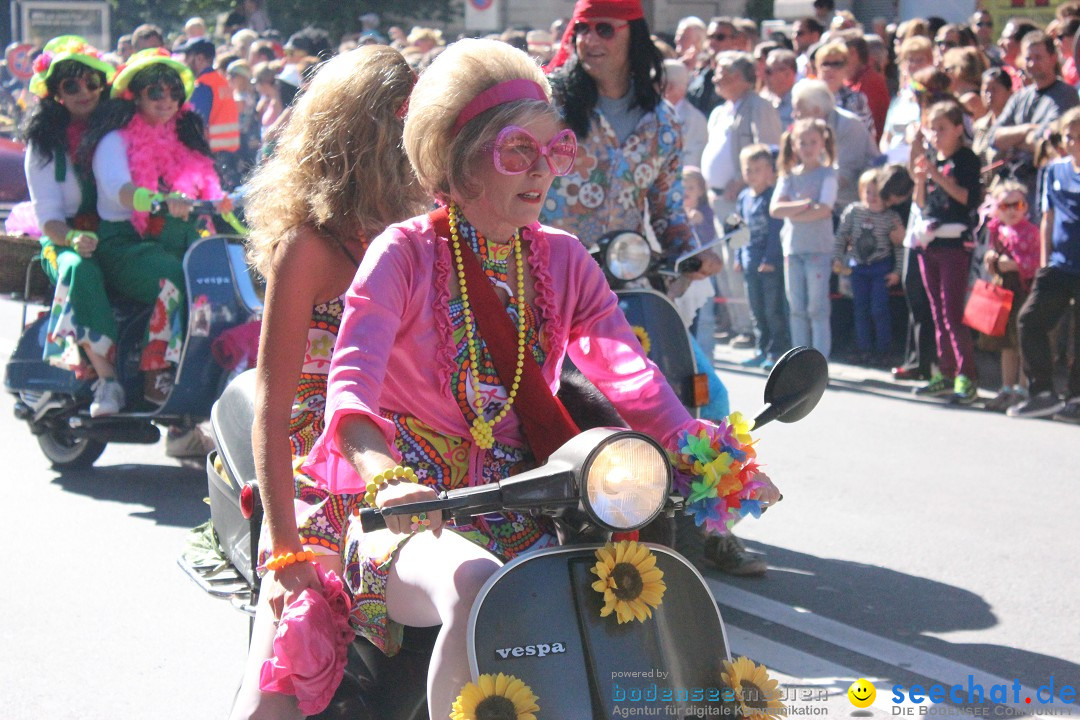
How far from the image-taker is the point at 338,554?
2.86 m

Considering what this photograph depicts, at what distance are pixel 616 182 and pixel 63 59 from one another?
10.1 feet

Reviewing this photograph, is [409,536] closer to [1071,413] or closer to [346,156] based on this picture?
[346,156]

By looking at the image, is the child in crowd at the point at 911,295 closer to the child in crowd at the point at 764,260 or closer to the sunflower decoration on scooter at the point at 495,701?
the child in crowd at the point at 764,260

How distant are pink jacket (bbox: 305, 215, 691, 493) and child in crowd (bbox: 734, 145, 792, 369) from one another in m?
7.22

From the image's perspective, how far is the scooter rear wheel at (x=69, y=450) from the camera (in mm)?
6848

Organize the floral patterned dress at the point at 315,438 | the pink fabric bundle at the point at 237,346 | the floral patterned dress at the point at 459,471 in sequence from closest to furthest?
the floral patterned dress at the point at 459,471 < the floral patterned dress at the point at 315,438 < the pink fabric bundle at the point at 237,346

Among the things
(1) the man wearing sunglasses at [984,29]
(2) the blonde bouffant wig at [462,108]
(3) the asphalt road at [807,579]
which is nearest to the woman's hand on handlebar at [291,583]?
(2) the blonde bouffant wig at [462,108]

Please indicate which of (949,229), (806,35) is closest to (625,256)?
(949,229)

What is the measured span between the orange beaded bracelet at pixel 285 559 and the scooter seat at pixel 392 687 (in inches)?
9.0

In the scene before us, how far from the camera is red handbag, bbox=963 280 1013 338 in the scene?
8461 millimetres

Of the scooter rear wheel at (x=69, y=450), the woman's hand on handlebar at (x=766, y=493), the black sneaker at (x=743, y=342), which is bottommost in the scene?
the black sneaker at (x=743, y=342)

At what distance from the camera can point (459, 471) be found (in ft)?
8.70

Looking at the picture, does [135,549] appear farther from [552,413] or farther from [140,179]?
[552,413]

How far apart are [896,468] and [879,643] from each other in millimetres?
2485
